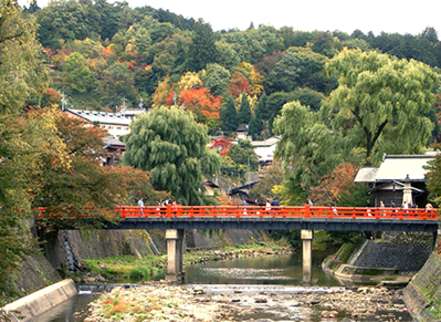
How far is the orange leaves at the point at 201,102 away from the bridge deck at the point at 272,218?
239 ft

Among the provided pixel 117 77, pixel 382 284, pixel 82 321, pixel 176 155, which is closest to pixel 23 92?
pixel 82 321

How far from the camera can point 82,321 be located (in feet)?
115

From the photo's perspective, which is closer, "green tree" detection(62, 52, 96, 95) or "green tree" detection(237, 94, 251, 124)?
"green tree" detection(62, 52, 96, 95)

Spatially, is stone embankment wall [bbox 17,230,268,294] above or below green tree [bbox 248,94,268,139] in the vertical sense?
below

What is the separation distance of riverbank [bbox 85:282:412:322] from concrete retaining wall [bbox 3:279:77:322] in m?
1.98

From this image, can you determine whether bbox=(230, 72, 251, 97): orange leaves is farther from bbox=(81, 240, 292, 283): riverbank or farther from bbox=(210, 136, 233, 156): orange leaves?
bbox=(81, 240, 292, 283): riverbank

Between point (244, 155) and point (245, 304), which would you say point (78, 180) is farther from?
point (244, 155)

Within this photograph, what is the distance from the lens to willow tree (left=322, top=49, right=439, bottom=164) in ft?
205

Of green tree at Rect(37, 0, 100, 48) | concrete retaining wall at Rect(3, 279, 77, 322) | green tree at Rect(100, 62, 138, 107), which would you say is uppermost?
green tree at Rect(37, 0, 100, 48)

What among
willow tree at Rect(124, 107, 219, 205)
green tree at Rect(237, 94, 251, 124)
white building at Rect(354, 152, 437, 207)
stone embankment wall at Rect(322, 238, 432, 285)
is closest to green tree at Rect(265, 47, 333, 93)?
green tree at Rect(237, 94, 251, 124)

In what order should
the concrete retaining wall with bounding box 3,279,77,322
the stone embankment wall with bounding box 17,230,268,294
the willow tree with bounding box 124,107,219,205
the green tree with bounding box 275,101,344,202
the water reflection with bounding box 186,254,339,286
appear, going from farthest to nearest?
the willow tree with bounding box 124,107,219,205 → the green tree with bounding box 275,101,344,202 → the water reflection with bounding box 186,254,339,286 → the stone embankment wall with bounding box 17,230,268,294 → the concrete retaining wall with bounding box 3,279,77,322

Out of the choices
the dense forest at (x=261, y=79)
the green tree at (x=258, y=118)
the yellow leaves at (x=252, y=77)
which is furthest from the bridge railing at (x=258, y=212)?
the yellow leaves at (x=252, y=77)

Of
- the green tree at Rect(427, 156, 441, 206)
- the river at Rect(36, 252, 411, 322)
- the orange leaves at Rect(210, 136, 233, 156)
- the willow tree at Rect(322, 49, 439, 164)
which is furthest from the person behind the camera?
the orange leaves at Rect(210, 136, 233, 156)

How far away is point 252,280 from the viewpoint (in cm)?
5453
